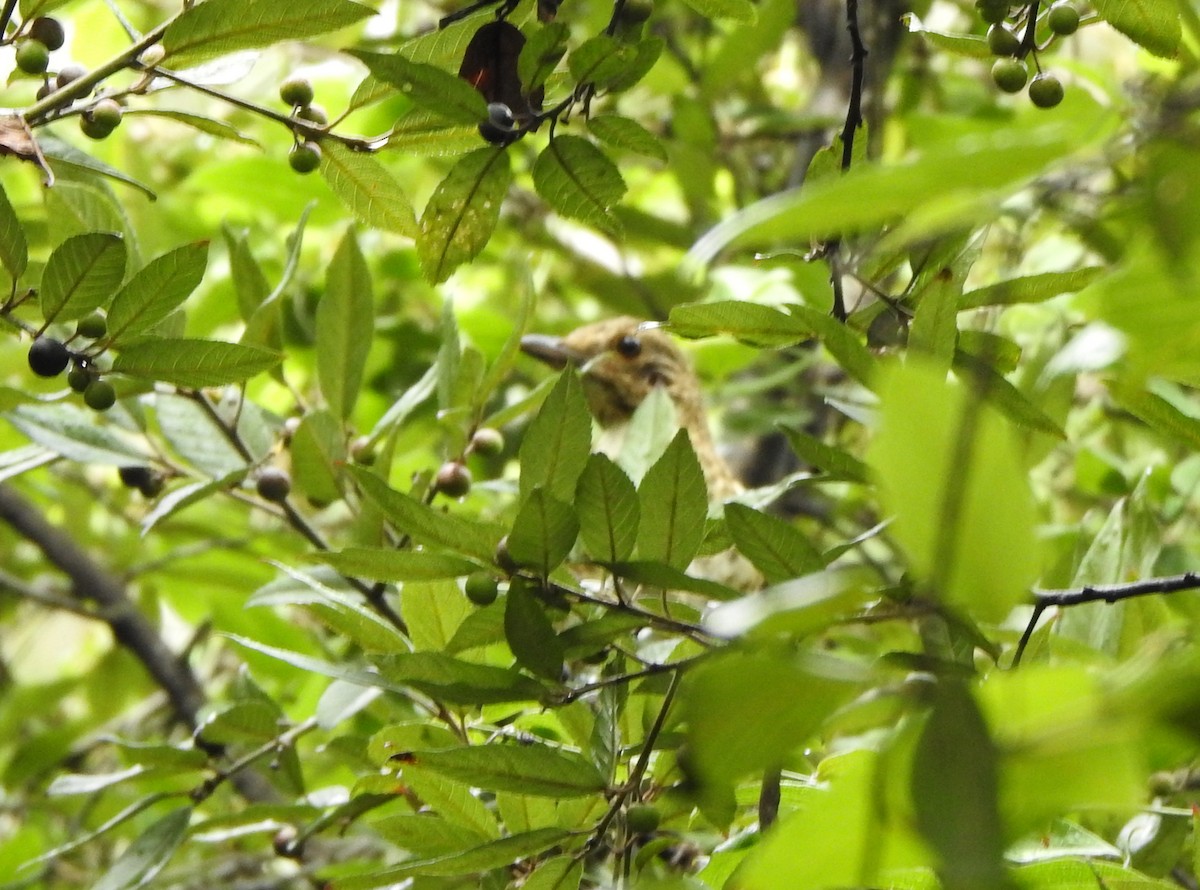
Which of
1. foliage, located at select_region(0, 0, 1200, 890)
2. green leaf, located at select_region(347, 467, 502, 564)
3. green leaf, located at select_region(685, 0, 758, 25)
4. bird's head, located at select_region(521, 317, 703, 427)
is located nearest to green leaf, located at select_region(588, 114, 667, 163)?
foliage, located at select_region(0, 0, 1200, 890)

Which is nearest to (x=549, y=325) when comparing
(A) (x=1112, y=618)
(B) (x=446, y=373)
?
(B) (x=446, y=373)

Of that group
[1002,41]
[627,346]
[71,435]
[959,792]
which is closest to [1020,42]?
[1002,41]

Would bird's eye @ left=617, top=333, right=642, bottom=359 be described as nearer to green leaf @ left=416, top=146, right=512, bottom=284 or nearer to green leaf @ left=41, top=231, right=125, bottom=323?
green leaf @ left=416, top=146, right=512, bottom=284

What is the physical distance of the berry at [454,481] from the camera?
54.8 inches

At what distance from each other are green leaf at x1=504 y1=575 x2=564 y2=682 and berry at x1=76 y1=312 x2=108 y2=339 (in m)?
0.39

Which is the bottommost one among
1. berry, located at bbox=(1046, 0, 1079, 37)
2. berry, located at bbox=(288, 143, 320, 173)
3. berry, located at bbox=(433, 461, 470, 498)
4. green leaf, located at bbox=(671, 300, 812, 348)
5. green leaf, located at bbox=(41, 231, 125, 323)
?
berry, located at bbox=(433, 461, 470, 498)

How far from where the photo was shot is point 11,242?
923mm

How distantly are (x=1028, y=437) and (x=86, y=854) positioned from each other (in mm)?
2156

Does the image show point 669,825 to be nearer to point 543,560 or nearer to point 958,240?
point 543,560

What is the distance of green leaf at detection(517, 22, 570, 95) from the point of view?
0.90 m

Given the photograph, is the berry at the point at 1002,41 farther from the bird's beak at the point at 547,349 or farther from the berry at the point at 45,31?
the bird's beak at the point at 547,349

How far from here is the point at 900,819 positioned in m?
0.48

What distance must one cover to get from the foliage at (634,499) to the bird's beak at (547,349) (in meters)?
0.46

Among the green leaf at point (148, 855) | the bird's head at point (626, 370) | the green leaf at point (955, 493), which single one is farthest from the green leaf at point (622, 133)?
the bird's head at point (626, 370)
